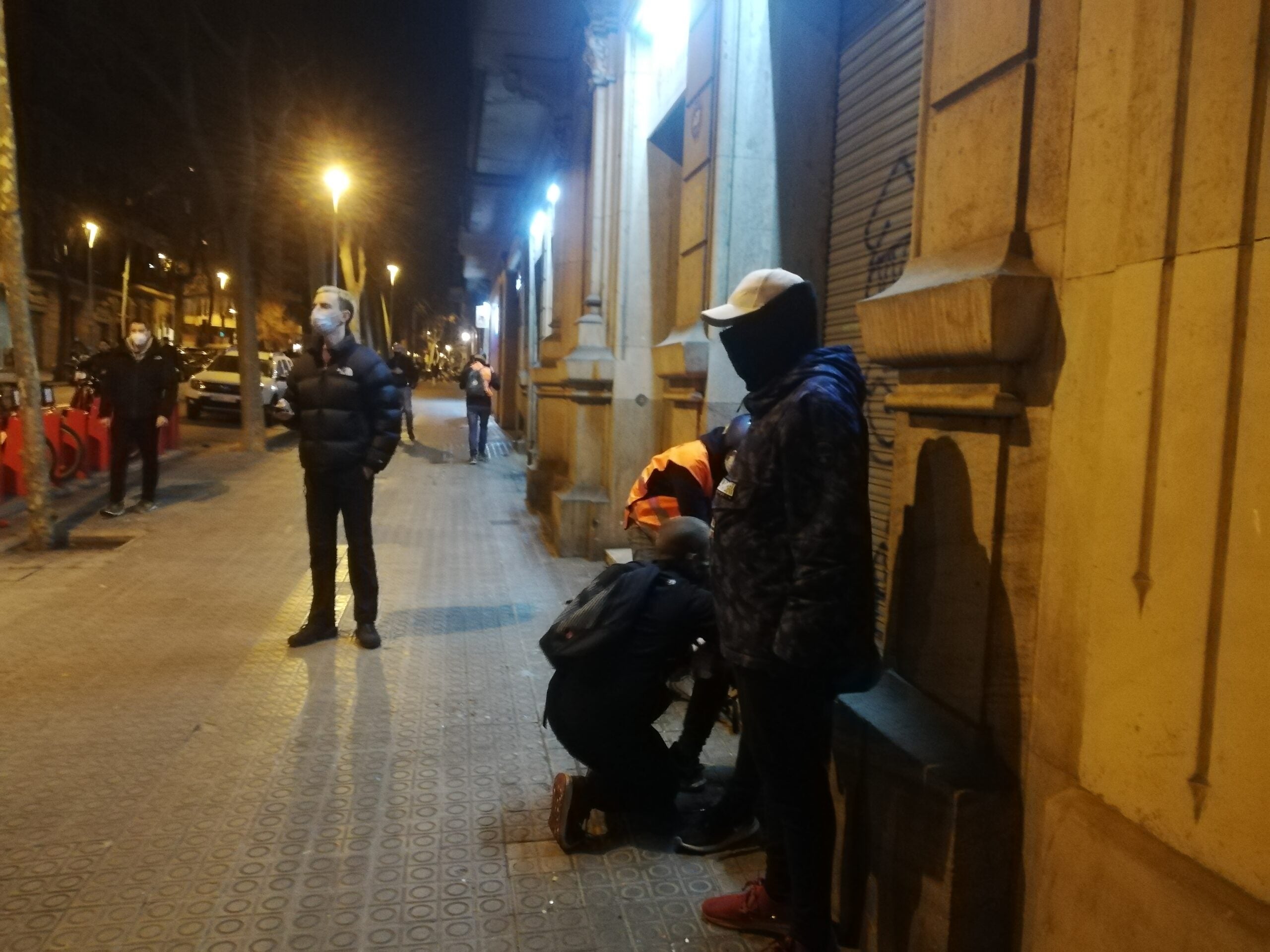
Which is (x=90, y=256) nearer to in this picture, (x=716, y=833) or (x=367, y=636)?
(x=367, y=636)

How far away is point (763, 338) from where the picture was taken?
9.39ft

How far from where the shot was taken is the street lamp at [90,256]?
143 feet

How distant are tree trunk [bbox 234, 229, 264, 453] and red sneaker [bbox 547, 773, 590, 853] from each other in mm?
15624

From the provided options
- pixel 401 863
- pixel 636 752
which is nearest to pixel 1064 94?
pixel 636 752

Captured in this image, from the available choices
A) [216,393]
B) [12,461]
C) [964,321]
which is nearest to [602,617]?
[964,321]

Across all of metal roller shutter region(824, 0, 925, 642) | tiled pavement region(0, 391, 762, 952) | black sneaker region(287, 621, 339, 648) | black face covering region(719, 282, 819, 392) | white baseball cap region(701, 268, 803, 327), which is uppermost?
metal roller shutter region(824, 0, 925, 642)

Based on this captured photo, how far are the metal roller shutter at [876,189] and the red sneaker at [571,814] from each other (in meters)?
1.48

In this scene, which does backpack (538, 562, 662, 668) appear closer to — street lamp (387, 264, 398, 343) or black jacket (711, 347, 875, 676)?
black jacket (711, 347, 875, 676)

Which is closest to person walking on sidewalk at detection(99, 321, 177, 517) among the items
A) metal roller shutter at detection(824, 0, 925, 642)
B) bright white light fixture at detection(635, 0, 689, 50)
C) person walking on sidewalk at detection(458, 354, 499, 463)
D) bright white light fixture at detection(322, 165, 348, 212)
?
bright white light fixture at detection(635, 0, 689, 50)

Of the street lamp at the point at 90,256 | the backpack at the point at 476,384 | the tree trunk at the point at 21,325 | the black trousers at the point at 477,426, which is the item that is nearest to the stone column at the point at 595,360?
the tree trunk at the point at 21,325

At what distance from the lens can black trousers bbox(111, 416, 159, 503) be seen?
10242 millimetres

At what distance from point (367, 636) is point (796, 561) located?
4.10 metres

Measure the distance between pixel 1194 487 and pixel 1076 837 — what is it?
33.5 inches

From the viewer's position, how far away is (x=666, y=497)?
425cm
